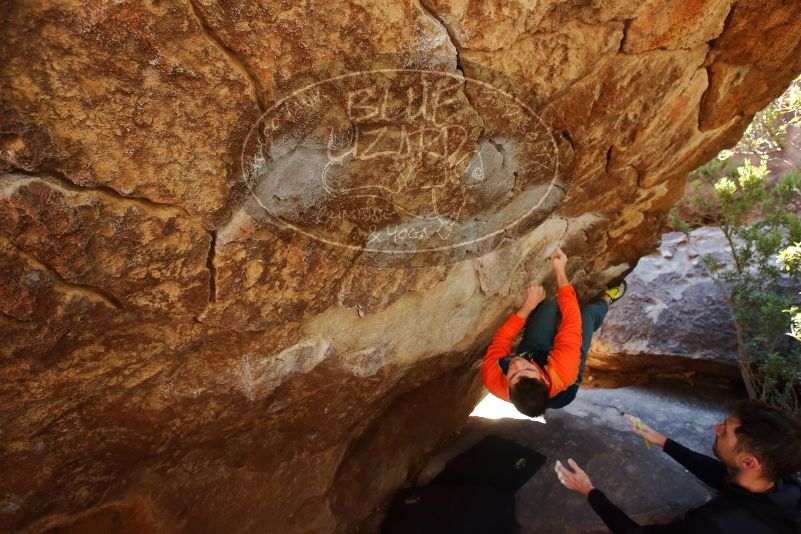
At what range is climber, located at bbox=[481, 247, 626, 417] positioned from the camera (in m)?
2.50

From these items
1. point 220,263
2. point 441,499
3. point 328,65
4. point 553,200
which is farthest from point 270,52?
point 441,499

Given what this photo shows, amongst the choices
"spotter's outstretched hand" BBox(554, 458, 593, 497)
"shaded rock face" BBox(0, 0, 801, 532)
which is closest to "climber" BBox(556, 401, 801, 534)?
"spotter's outstretched hand" BBox(554, 458, 593, 497)

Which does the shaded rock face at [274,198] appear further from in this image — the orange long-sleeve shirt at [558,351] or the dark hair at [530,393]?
the dark hair at [530,393]

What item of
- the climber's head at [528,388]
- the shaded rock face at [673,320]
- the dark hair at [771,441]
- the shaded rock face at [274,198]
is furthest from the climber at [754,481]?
the shaded rock face at [673,320]

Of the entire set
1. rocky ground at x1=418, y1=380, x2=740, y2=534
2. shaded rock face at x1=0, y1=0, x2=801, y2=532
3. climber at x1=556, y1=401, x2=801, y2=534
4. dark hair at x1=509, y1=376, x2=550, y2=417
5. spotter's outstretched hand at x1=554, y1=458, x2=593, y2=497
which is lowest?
rocky ground at x1=418, y1=380, x2=740, y2=534

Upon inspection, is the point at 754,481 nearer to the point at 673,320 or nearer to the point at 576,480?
the point at 576,480

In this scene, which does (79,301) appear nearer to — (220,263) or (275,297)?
(220,263)

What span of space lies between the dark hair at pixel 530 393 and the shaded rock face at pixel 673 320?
2.99 metres

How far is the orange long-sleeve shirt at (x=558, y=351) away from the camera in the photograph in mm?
2602

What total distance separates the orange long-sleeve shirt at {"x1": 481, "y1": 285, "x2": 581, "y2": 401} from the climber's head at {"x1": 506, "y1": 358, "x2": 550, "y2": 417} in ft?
0.32

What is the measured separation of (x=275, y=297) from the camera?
167 centimetres

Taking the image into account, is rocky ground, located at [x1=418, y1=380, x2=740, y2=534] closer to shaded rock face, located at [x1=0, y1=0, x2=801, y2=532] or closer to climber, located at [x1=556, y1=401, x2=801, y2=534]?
climber, located at [x1=556, y1=401, x2=801, y2=534]

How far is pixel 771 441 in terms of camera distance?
2.17 m

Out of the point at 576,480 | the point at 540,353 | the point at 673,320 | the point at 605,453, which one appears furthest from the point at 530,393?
the point at 673,320
